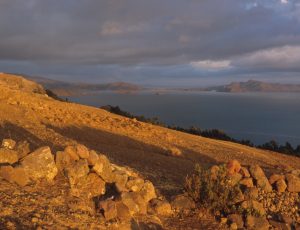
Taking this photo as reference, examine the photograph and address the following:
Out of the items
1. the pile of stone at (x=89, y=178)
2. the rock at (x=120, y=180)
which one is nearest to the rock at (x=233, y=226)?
the pile of stone at (x=89, y=178)

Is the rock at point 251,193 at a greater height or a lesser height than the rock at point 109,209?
lesser

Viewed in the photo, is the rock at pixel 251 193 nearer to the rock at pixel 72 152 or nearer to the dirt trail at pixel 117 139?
the dirt trail at pixel 117 139

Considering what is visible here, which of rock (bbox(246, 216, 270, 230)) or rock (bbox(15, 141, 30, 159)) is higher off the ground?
rock (bbox(15, 141, 30, 159))

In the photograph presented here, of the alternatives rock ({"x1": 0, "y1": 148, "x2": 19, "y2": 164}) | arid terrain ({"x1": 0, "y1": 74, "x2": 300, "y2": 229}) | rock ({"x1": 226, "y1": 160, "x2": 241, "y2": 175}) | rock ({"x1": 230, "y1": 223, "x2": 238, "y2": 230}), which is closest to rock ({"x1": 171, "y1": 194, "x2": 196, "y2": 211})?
arid terrain ({"x1": 0, "y1": 74, "x2": 300, "y2": 229})

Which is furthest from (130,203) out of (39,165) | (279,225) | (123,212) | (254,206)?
(279,225)

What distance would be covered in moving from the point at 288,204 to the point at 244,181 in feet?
3.11

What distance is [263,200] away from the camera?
30.6 ft

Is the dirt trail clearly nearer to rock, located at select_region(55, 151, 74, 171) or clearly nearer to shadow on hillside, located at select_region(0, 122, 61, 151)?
shadow on hillside, located at select_region(0, 122, 61, 151)

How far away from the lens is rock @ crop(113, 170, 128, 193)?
800cm

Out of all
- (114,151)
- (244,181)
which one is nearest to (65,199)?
(244,181)

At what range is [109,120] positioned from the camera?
19.8 meters

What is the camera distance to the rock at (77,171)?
793cm

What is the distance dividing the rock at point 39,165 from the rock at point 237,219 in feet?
10.2

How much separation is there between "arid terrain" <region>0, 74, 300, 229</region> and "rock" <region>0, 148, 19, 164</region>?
19.2 inches
